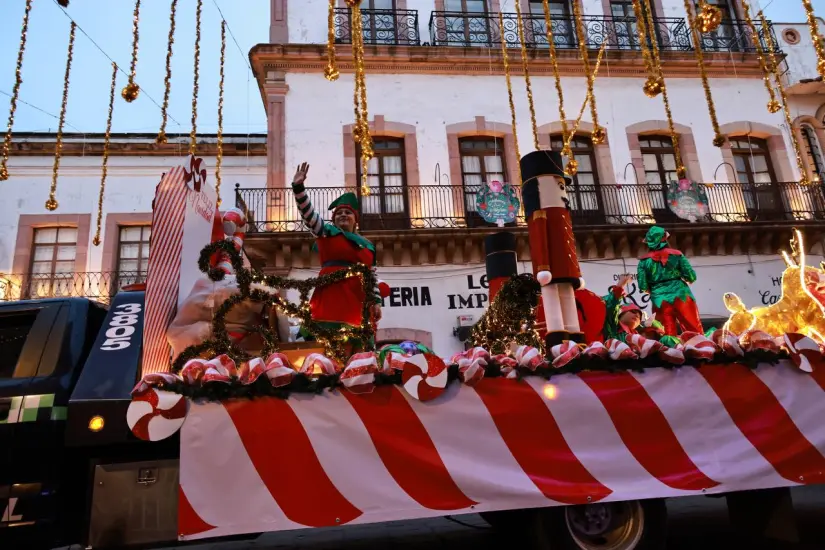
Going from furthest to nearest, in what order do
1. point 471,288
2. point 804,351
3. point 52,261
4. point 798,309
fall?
1. point 52,261
2. point 471,288
3. point 798,309
4. point 804,351

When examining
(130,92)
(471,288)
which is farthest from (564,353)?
(471,288)

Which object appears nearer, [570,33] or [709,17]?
[709,17]

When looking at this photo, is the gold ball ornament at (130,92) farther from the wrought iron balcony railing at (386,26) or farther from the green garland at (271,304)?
the wrought iron balcony railing at (386,26)

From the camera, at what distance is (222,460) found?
2.75 m

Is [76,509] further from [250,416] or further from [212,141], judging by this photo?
[212,141]

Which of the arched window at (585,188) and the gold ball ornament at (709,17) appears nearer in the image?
the gold ball ornament at (709,17)

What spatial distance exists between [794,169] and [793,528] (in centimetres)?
1465

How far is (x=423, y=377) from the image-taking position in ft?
9.54

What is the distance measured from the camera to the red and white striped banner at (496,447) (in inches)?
109

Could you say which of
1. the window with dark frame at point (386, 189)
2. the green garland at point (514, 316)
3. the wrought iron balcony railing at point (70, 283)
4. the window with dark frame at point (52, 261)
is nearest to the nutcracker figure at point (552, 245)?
the green garland at point (514, 316)

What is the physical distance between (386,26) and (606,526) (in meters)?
14.2

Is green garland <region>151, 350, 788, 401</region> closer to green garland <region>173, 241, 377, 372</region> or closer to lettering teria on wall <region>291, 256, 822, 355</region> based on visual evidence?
green garland <region>173, 241, 377, 372</region>

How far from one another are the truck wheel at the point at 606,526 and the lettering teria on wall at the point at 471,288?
9197mm

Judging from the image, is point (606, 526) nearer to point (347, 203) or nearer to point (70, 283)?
point (347, 203)
